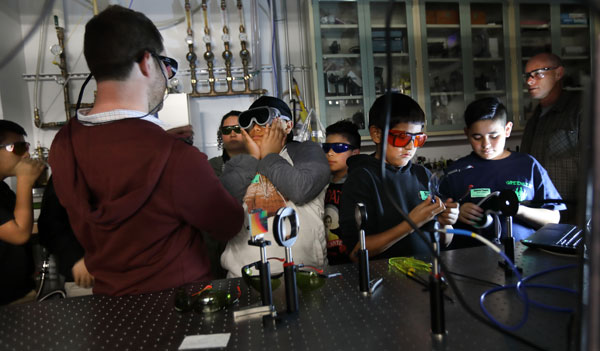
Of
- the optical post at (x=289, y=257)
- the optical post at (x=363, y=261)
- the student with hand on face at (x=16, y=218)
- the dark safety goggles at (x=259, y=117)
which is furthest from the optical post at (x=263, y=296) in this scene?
the student with hand on face at (x=16, y=218)

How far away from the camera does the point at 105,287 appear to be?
3.07 ft

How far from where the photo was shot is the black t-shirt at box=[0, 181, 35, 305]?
135 centimetres

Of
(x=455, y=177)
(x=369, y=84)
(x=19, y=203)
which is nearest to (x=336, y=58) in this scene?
(x=369, y=84)

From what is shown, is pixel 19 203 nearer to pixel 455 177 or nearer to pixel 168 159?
pixel 168 159

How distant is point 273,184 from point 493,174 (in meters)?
0.97

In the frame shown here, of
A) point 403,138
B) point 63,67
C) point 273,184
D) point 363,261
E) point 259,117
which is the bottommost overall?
point 363,261

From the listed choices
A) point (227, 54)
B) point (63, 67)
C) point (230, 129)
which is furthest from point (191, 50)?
point (230, 129)

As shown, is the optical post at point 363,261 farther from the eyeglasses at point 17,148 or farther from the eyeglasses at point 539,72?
the eyeglasses at point 539,72

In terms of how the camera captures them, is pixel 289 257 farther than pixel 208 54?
No

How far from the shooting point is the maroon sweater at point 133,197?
2.88 feet

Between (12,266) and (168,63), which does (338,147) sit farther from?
(12,266)

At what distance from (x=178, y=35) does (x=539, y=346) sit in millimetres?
3297

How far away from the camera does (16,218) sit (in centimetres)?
131

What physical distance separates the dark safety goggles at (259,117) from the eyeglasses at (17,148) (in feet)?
2.89
